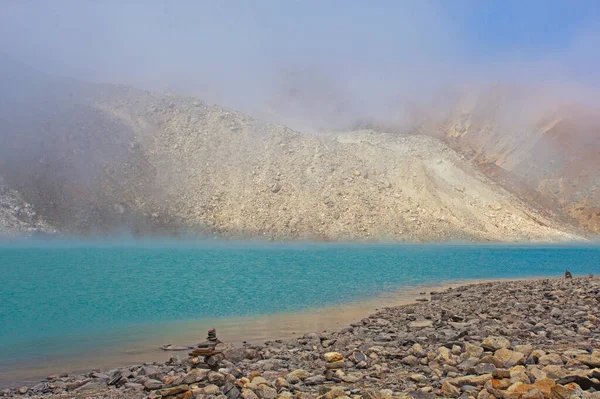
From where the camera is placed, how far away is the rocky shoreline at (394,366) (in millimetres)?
6867

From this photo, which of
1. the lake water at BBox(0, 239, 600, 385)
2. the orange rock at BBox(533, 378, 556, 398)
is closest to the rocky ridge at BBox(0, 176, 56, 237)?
the lake water at BBox(0, 239, 600, 385)

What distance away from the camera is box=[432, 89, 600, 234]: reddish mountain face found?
329 feet

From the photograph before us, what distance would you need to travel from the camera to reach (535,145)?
112 meters

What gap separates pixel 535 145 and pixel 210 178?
75.6 m

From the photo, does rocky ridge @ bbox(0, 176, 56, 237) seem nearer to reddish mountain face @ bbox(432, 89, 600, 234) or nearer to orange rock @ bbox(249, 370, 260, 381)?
orange rock @ bbox(249, 370, 260, 381)

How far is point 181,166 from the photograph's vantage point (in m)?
71.5

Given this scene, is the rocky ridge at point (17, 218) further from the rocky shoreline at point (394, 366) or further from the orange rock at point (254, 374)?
the orange rock at point (254, 374)

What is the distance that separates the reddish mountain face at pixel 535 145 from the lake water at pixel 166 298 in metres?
69.1

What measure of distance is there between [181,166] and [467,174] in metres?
46.7

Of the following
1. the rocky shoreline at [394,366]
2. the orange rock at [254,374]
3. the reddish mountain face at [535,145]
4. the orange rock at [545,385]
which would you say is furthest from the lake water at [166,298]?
the reddish mountain face at [535,145]

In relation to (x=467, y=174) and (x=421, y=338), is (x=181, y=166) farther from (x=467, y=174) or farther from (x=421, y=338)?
(x=421, y=338)

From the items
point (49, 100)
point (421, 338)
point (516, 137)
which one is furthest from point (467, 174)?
point (421, 338)

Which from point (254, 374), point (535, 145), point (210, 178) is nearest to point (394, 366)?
point (254, 374)

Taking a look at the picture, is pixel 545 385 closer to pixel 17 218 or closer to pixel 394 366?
pixel 394 366
